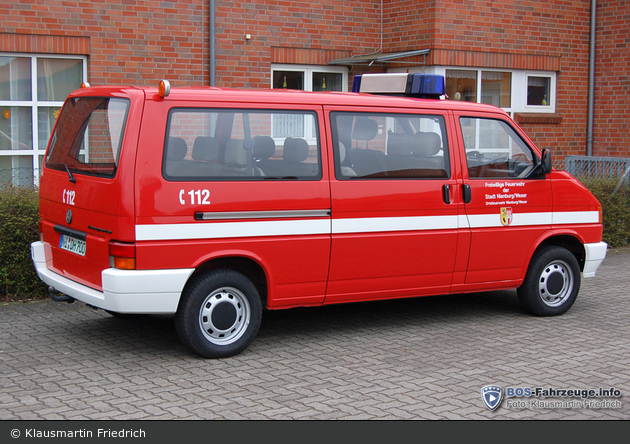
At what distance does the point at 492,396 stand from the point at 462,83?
27.9 ft

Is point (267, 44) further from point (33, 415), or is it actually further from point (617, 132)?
point (33, 415)

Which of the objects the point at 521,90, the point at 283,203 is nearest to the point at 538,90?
the point at 521,90

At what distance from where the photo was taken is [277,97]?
5938 mm

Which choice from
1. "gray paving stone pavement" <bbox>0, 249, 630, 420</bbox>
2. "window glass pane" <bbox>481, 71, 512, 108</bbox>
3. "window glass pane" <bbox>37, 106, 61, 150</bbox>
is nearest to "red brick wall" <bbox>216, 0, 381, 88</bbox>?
"window glass pane" <bbox>481, 71, 512, 108</bbox>

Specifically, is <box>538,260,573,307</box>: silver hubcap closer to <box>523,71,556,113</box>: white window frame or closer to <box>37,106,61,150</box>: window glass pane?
<box>523,71,556,113</box>: white window frame

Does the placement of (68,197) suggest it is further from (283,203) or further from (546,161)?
(546,161)

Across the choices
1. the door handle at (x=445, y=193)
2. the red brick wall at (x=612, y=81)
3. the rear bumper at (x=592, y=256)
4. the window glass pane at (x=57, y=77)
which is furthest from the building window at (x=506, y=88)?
the door handle at (x=445, y=193)

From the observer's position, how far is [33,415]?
4.54 metres

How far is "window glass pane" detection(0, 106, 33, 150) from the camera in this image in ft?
33.4

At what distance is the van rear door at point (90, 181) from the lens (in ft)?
17.5

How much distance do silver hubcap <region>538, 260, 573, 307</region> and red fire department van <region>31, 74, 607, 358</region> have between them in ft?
0.07

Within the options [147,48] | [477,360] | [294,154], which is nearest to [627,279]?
[477,360]

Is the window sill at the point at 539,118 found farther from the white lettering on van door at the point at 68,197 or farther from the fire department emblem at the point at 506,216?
the white lettering on van door at the point at 68,197
